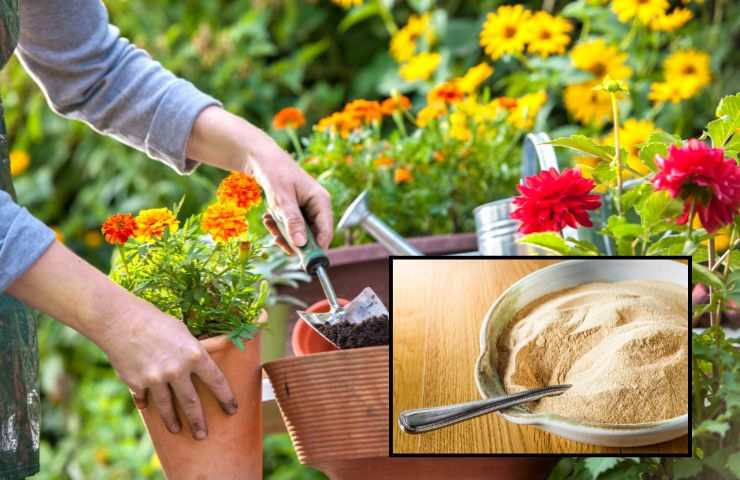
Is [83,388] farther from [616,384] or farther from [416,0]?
[616,384]

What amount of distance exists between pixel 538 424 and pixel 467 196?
105 centimetres

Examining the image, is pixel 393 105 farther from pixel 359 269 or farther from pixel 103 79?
pixel 103 79

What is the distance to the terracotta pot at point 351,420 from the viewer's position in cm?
108

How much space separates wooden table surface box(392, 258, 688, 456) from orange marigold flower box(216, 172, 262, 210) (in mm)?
305

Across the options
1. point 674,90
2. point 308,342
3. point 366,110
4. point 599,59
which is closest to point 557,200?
point 308,342

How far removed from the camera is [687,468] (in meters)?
1.04

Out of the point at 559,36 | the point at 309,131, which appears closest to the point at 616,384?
the point at 559,36

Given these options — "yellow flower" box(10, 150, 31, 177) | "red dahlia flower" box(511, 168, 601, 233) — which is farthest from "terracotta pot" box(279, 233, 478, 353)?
"yellow flower" box(10, 150, 31, 177)

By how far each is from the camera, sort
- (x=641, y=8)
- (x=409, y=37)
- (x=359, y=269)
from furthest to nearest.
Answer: (x=409, y=37), (x=641, y=8), (x=359, y=269)

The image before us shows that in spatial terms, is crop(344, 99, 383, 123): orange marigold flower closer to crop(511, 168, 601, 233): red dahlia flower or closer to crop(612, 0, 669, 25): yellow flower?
crop(612, 0, 669, 25): yellow flower

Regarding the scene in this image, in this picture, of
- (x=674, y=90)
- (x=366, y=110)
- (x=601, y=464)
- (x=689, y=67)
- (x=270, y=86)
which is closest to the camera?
(x=601, y=464)

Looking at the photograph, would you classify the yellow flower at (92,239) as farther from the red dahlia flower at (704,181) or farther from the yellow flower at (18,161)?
the red dahlia flower at (704,181)

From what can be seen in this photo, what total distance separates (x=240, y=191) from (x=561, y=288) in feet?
1.25

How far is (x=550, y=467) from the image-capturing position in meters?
1.15
